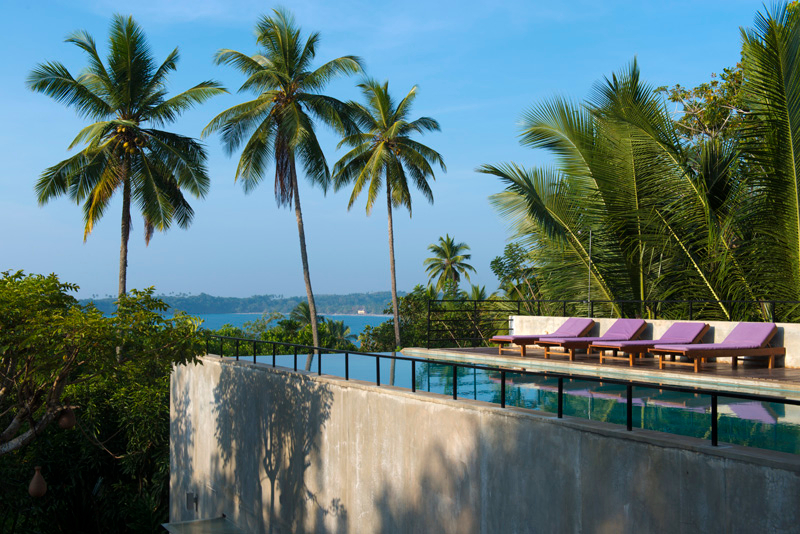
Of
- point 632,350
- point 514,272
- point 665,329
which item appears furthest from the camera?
point 514,272

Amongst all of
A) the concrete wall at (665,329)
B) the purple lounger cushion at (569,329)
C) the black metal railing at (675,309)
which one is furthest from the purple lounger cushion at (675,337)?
the purple lounger cushion at (569,329)

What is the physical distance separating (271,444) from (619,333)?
7786 millimetres

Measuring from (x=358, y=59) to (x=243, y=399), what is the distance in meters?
17.6

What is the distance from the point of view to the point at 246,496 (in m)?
12.4

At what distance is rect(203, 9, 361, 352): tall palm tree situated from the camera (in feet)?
84.0

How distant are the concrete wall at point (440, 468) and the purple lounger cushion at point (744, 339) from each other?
617 cm

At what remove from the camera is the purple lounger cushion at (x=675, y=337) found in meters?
13.2

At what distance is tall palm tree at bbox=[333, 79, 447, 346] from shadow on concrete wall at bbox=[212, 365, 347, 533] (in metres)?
16.1

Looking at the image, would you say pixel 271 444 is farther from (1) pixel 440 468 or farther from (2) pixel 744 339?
(2) pixel 744 339

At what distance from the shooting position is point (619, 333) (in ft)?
48.9

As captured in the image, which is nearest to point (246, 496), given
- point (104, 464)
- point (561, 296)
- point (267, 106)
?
point (104, 464)

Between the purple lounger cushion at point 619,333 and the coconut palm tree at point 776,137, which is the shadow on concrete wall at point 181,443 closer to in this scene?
the purple lounger cushion at point 619,333

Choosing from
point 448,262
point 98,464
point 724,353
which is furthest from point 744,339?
point 448,262

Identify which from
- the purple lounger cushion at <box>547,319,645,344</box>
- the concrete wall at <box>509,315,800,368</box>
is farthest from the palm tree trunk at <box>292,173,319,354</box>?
the purple lounger cushion at <box>547,319,645,344</box>
